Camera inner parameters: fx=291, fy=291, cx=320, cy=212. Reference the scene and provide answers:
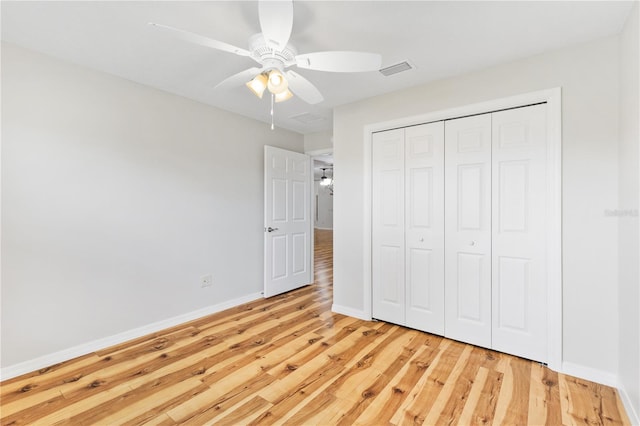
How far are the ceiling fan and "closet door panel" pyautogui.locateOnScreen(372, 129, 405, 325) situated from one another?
1.31m

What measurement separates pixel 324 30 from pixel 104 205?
2307 mm

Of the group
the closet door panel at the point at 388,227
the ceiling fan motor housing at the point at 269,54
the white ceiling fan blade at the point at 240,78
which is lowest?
the closet door panel at the point at 388,227

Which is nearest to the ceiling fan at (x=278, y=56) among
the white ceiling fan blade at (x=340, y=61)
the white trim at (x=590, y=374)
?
the white ceiling fan blade at (x=340, y=61)

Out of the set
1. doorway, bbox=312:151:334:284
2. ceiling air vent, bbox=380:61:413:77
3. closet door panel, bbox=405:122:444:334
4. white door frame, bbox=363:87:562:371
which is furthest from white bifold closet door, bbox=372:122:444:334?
doorway, bbox=312:151:334:284

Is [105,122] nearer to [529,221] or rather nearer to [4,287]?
[4,287]

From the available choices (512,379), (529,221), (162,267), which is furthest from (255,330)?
(529,221)

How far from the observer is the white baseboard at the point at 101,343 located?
2111 millimetres

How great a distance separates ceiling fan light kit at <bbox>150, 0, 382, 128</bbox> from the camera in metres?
1.44

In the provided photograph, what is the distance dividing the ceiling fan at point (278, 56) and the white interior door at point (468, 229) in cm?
131

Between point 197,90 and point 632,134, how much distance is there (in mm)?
3371

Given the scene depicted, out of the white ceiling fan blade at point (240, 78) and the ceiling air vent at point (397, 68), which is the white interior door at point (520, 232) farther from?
the white ceiling fan blade at point (240, 78)

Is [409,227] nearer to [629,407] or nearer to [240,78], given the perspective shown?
[629,407]

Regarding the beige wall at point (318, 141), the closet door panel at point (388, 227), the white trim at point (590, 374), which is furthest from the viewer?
the beige wall at point (318, 141)

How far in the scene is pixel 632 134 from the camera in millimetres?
1677
